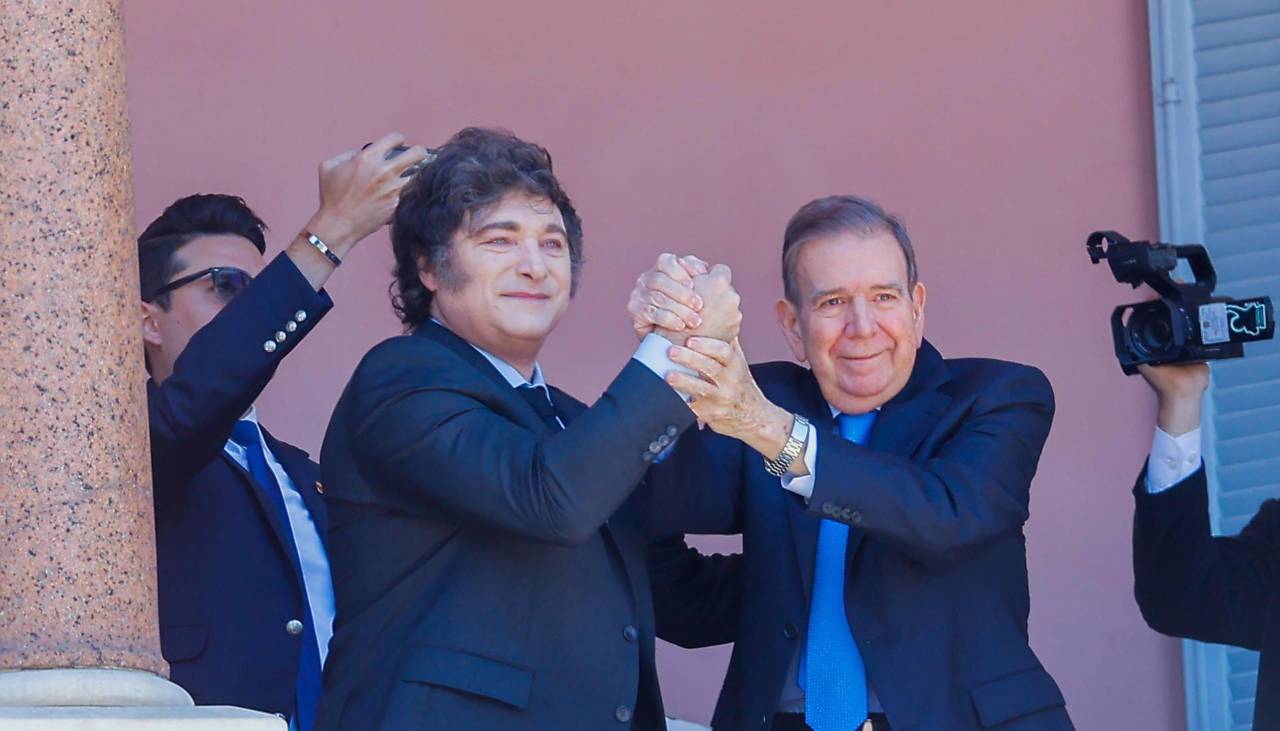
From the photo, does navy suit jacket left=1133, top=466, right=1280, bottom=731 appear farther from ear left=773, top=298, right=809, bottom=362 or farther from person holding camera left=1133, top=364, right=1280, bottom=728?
ear left=773, top=298, right=809, bottom=362

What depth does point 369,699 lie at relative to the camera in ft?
10.1

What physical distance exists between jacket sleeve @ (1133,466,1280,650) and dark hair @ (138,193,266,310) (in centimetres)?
174

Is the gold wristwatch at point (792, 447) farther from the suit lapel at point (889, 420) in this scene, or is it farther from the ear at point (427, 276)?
the ear at point (427, 276)

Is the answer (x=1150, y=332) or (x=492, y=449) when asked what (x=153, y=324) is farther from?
(x=1150, y=332)

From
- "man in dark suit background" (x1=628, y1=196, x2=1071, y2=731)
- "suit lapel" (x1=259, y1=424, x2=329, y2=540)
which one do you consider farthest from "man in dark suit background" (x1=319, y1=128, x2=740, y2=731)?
"suit lapel" (x1=259, y1=424, x2=329, y2=540)

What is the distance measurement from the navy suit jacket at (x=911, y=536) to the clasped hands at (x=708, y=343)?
0.11 metres

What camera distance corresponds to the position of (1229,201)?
A: 5.32 metres

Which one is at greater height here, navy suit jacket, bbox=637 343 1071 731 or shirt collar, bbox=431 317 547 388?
shirt collar, bbox=431 317 547 388

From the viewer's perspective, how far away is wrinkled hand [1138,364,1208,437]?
12.4 feet

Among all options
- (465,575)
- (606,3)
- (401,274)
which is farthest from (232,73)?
(465,575)

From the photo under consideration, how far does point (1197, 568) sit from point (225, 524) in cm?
168

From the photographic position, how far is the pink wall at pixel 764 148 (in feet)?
17.9

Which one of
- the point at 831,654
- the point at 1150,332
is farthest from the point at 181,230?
the point at 1150,332

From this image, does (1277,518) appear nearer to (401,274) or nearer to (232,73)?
(401,274)
